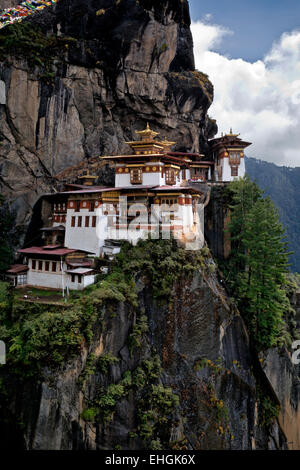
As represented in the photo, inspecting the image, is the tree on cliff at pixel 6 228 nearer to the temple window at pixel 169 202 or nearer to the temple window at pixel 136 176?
the temple window at pixel 136 176

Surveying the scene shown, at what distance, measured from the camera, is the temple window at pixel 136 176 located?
2983cm

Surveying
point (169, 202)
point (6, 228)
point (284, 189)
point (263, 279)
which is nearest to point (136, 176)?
point (169, 202)

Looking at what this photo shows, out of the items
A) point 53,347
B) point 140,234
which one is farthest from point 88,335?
point 140,234

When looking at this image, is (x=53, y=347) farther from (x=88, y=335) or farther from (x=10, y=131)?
(x=10, y=131)

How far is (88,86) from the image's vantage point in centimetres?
3275

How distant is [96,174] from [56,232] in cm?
956

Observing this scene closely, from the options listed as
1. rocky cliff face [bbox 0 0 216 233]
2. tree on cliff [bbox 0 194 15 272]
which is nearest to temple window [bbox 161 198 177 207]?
rocky cliff face [bbox 0 0 216 233]

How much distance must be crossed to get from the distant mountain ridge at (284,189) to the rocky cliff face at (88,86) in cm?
6239

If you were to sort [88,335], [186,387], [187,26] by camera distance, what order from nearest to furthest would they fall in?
[88,335] → [186,387] → [187,26]

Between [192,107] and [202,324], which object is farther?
[192,107]

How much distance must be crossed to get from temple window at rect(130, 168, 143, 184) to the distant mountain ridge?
71655 mm

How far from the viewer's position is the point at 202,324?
2239cm

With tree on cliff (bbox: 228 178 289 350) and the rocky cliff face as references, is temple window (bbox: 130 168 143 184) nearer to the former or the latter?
the rocky cliff face
